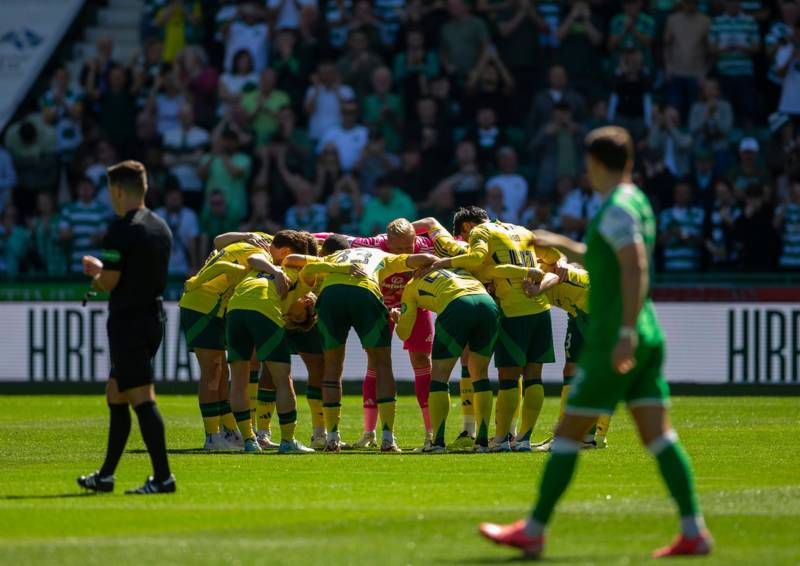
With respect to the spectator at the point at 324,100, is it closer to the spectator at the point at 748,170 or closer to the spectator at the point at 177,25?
the spectator at the point at 177,25

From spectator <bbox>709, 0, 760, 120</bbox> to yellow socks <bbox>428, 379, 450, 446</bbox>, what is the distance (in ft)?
41.3

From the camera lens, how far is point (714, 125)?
24406mm

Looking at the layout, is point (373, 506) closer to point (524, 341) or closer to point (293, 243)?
point (524, 341)

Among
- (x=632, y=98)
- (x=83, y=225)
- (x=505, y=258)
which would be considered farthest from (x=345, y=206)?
(x=505, y=258)

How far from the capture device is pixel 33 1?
30.3 metres

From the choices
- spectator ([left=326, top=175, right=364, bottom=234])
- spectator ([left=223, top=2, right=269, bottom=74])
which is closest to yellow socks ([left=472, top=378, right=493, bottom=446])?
spectator ([left=326, top=175, right=364, bottom=234])

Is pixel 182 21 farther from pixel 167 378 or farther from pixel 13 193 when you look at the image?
pixel 167 378

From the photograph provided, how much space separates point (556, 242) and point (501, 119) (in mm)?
16719

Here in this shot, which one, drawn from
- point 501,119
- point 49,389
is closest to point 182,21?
point 501,119

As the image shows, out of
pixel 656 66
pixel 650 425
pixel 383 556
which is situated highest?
pixel 656 66

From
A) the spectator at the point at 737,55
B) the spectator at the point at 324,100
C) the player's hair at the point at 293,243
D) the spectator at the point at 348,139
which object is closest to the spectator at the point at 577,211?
the spectator at the point at 737,55

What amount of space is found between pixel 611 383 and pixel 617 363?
0.91 feet

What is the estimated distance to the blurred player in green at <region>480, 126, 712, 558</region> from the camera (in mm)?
7871

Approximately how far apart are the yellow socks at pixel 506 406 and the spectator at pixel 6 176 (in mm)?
14622
